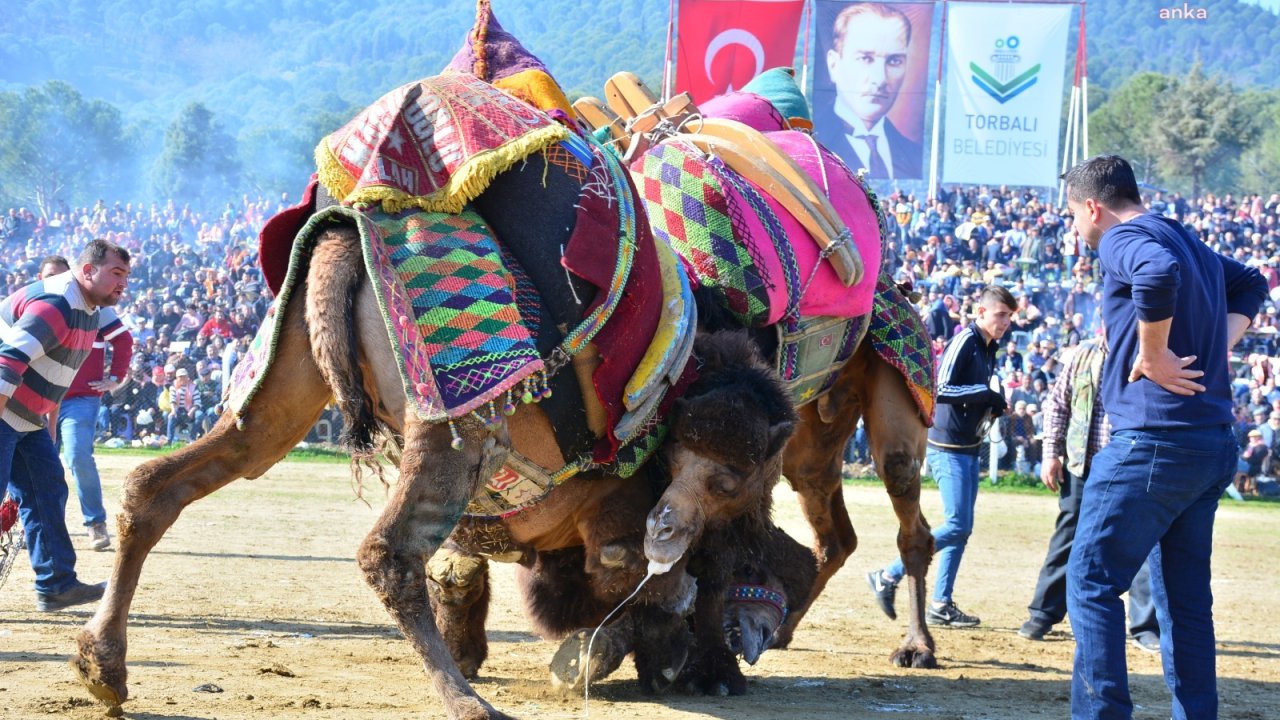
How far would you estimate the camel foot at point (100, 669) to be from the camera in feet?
14.2

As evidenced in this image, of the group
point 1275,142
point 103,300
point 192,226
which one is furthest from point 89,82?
point 103,300

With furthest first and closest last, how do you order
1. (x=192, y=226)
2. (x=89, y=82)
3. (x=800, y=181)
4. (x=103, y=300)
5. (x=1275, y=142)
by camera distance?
(x=89, y=82) < (x=1275, y=142) < (x=192, y=226) < (x=103, y=300) < (x=800, y=181)

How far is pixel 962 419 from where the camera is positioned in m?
8.82

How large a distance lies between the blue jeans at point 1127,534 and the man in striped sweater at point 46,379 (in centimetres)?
523

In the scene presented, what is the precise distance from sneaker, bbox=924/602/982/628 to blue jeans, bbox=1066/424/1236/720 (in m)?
3.66

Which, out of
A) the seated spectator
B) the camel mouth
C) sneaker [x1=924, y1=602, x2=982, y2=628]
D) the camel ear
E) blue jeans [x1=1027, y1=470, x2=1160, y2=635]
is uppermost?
the camel ear

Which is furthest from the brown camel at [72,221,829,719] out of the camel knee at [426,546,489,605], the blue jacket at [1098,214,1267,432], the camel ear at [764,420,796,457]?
the blue jacket at [1098,214,1267,432]

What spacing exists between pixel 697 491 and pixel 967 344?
4.45m

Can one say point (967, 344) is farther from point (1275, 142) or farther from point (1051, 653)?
point (1275, 142)

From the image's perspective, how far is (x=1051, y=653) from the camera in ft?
24.5

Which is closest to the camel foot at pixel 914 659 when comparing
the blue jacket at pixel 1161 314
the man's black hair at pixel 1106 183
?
the blue jacket at pixel 1161 314

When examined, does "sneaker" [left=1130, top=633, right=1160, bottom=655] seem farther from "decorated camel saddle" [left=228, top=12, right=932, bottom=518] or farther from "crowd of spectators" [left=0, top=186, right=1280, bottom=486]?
"decorated camel saddle" [left=228, top=12, right=932, bottom=518]

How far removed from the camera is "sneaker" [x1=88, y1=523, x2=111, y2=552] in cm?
966

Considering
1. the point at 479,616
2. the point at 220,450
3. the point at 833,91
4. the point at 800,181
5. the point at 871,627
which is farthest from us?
the point at 833,91
